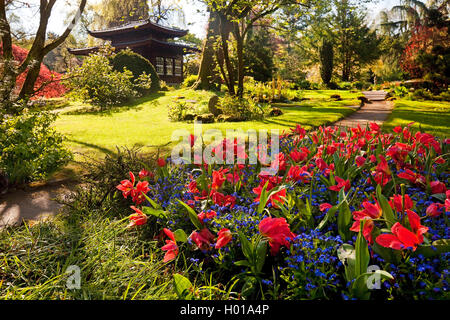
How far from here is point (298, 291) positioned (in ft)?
4.40

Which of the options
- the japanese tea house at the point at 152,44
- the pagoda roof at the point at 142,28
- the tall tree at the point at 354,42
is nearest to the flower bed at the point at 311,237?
the pagoda roof at the point at 142,28

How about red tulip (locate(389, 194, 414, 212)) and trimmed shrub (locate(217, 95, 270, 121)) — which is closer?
red tulip (locate(389, 194, 414, 212))

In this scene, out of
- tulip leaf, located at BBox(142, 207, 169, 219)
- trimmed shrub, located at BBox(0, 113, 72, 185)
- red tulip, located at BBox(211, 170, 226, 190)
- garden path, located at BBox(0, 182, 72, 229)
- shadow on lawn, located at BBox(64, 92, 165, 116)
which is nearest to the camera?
tulip leaf, located at BBox(142, 207, 169, 219)

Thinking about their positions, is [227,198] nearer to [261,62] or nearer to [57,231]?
[57,231]

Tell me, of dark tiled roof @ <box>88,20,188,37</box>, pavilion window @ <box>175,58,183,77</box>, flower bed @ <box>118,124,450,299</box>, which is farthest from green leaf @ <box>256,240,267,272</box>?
pavilion window @ <box>175,58,183,77</box>

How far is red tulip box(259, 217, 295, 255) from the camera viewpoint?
4.90 feet

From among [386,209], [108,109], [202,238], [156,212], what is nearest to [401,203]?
[386,209]

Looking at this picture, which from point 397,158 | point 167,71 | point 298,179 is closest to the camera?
point 298,179

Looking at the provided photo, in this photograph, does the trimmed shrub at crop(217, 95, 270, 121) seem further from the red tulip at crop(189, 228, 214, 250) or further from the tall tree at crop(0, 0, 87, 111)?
the red tulip at crop(189, 228, 214, 250)

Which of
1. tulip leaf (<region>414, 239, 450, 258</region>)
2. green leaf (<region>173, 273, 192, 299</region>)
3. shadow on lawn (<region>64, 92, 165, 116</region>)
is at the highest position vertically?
shadow on lawn (<region>64, 92, 165, 116</region>)

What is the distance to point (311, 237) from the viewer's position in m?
1.50

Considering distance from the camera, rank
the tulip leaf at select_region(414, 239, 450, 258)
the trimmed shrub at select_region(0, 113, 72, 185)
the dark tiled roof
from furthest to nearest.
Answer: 1. the dark tiled roof
2. the trimmed shrub at select_region(0, 113, 72, 185)
3. the tulip leaf at select_region(414, 239, 450, 258)
